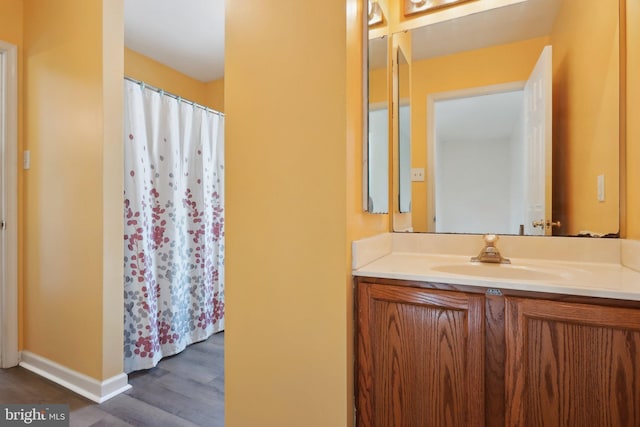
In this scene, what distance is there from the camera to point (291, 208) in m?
1.14

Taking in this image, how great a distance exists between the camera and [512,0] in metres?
1.33

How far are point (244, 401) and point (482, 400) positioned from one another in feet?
2.83

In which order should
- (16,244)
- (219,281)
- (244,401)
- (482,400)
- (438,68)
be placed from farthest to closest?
(219,281) < (16,244) < (438,68) < (244,401) < (482,400)

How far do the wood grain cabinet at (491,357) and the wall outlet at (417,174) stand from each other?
2.22ft

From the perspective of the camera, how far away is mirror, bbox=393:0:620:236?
1.19 m

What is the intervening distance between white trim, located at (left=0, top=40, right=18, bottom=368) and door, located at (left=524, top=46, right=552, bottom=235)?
297 cm

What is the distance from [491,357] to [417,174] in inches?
34.7

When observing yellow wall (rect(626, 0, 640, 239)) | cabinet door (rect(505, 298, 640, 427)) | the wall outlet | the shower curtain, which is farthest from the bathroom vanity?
the shower curtain

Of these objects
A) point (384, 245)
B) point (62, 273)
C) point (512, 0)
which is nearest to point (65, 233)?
point (62, 273)

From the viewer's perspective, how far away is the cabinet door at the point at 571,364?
2.55 ft

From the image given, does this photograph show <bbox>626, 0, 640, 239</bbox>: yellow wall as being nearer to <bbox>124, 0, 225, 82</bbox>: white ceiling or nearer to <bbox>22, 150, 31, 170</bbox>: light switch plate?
<bbox>124, 0, 225, 82</bbox>: white ceiling

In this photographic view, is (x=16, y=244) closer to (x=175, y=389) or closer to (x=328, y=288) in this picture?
(x=175, y=389)
